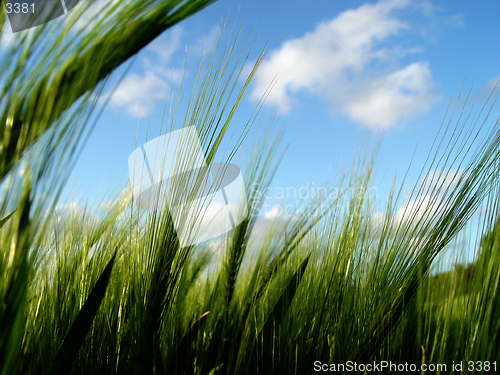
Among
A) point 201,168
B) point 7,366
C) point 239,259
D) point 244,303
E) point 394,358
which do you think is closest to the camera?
point 7,366

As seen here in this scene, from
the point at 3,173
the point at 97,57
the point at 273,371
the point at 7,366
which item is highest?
the point at 97,57

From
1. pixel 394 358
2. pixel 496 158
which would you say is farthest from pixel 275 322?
pixel 496 158

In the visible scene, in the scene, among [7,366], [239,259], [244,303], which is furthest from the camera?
[239,259]

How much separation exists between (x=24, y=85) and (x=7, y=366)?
0.77 ft

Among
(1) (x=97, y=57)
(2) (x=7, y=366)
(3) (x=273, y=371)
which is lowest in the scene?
(3) (x=273, y=371)

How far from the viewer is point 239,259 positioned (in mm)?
1070

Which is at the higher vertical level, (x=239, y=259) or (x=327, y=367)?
(x=239, y=259)

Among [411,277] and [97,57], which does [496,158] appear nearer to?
[411,277]

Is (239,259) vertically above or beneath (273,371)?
above

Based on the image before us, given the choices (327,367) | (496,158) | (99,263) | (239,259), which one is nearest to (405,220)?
(496,158)

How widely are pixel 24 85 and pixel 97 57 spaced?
6cm

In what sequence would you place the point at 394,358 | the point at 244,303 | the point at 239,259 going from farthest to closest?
the point at 239,259 < the point at 244,303 < the point at 394,358

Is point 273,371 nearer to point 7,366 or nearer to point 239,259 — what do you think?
point 239,259

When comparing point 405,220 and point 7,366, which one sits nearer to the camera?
point 7,366
